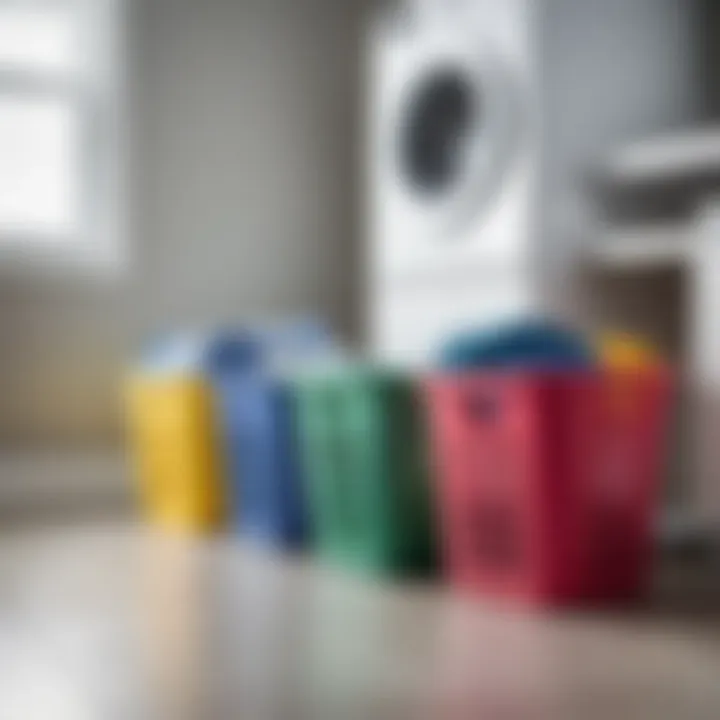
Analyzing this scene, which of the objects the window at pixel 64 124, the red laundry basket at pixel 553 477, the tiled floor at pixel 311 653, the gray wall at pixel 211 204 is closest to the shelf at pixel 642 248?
the red laundry basket at pixel 553 477

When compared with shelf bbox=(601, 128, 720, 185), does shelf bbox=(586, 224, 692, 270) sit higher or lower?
lower

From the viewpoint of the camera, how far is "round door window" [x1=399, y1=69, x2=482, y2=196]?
3.02 metres

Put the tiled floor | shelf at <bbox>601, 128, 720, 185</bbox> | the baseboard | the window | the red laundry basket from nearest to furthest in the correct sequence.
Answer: the tiled floor, the red laundry basket, shelf at <bbox>601, 128, 720, 185</bbox>, the baseboard, the window

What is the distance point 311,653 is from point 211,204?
2.00 meters

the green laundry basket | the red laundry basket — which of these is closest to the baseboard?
the green laundry basket

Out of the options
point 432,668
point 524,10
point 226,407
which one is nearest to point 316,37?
point 524,10

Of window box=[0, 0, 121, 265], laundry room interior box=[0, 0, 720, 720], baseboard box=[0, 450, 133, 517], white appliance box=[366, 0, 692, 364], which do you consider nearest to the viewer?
laundry room interior box=[0, 0, 720, 720]

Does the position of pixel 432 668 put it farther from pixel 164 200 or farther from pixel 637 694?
pixel 164 200

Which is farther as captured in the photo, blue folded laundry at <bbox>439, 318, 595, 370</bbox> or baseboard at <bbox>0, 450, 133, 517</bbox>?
baseboard at <bbox>0, 450, 133, 517</bbox>

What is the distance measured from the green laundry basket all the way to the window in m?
1.18

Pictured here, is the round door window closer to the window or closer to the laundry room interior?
the laundry room interior

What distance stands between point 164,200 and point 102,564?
1271 millimetres

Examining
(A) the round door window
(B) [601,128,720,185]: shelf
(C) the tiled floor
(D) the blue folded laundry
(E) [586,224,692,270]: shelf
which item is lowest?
(C) the tiled floor

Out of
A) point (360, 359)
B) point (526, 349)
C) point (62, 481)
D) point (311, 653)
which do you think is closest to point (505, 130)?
point (360, 359)
